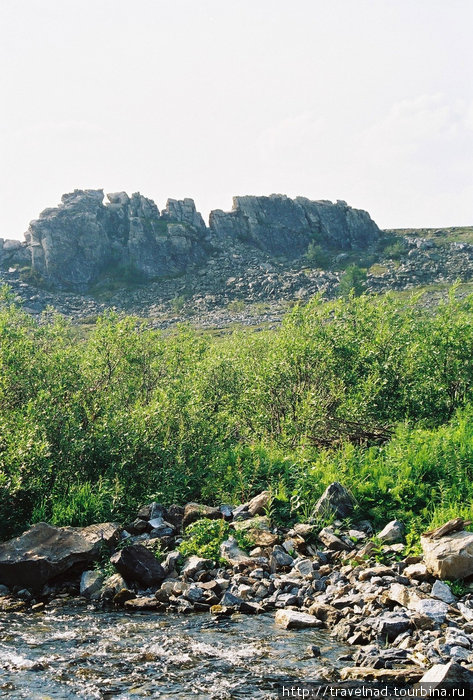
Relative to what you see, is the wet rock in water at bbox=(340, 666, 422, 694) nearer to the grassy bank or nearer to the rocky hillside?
the grassy bank

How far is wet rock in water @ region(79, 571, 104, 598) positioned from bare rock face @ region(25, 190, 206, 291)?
164m

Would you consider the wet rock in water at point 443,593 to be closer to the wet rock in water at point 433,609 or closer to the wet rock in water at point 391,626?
the wet rock in water at point 433,609

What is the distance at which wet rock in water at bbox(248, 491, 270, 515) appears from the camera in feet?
44.7

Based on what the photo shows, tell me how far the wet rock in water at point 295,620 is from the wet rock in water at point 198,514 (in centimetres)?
416

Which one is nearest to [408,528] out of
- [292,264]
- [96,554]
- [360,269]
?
[96,554]

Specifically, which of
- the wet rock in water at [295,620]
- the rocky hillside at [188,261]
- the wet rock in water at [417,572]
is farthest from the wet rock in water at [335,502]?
the rocky hillside at [188,261]

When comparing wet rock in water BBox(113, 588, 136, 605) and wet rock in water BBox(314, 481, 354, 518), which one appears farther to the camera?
wet rock in water BBox(314, 481, 354, 518)

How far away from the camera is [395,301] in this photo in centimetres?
2592

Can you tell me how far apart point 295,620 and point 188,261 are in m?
175

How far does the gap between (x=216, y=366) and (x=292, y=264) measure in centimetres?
15562

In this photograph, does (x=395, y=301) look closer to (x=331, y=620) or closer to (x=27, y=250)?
(x=331, y=620)

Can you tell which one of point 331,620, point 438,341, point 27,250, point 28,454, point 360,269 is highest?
point 27,250

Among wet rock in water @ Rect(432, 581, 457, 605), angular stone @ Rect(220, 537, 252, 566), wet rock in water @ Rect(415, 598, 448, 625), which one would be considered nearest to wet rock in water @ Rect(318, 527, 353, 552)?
angular stone @ Rect(220, 537, 252, 566)

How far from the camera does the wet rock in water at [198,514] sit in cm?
1350
